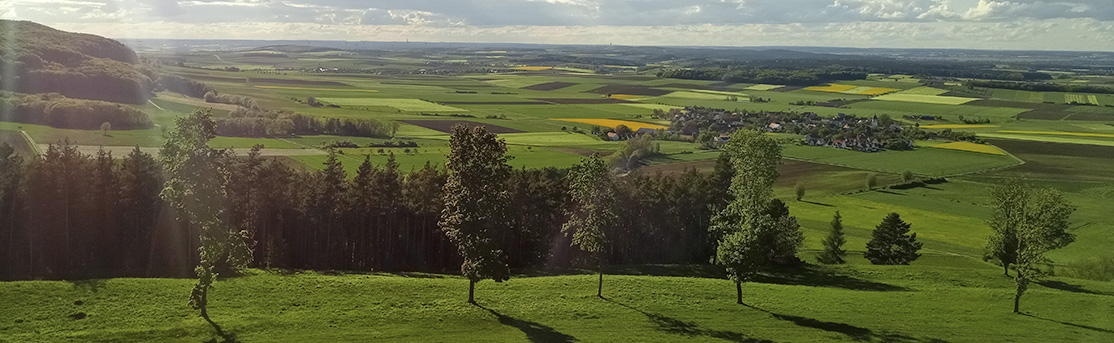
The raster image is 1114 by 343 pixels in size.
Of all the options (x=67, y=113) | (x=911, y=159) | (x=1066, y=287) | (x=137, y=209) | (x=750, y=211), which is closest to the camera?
(x=750, y=211)

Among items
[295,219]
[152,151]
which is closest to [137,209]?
[295,219]

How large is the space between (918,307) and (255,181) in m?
50.0

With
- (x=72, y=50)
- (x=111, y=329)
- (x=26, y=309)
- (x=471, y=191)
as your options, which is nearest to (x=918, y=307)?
(x=471, y=191)

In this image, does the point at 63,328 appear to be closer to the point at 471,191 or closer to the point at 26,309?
the point at 26,309

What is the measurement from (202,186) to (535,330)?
59.4 ft

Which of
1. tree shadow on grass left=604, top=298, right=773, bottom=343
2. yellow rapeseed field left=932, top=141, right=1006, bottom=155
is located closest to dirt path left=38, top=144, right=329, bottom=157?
tree shadow on grass left=604, top=298, right=773, bottom=343

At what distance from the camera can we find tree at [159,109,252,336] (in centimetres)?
3278

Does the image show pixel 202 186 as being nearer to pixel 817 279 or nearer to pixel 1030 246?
pixel 817 279

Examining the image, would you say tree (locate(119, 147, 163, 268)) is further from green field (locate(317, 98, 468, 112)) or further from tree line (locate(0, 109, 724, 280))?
green field (locate(317, 98, 468, 112))

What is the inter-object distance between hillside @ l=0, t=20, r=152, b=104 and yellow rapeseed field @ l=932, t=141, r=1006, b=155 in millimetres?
164345

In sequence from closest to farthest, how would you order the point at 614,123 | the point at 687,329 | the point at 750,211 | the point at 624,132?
1. the point at 687,329
2. the point at 750,211
3. the point at 624,132
4. the point at 614,123

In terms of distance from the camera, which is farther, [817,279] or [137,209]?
[817,279]

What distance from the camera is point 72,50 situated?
15625 centimetres

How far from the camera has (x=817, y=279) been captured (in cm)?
5684
